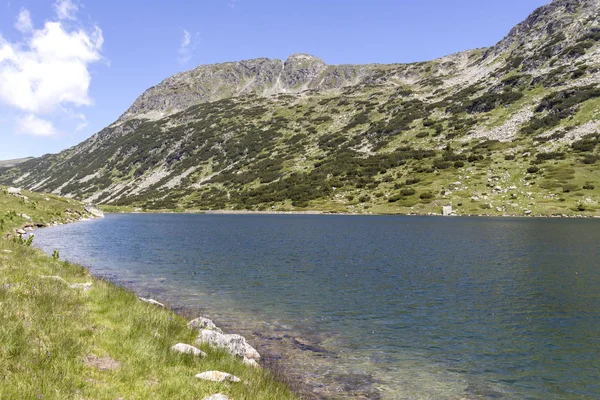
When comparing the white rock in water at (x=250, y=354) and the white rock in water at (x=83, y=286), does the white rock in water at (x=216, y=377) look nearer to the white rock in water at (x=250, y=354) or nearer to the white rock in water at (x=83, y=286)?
the white rock in water at (x=250, y=354)

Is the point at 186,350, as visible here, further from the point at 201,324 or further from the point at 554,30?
the point at 554,30

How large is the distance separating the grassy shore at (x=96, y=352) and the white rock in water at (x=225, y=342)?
1.57 feet

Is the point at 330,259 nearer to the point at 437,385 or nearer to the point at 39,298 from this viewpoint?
the point at 437,385

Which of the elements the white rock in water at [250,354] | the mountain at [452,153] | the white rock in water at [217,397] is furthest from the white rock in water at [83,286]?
the mountain at [452,153]

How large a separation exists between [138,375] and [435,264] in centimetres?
2625

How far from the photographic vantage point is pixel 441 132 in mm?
139000

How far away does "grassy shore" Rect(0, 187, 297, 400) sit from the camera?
261 inches

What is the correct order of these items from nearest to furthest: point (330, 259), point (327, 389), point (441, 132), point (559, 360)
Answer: point (327, 389) < point (559, 360) < point (330, 259) < point (441, 132)

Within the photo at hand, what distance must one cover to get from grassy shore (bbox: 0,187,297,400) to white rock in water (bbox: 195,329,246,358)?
0.48 metres

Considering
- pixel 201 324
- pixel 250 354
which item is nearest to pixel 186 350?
pixel 250 354

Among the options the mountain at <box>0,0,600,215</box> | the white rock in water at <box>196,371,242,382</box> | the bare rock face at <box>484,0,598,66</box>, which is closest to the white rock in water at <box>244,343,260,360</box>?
the white rock in water at <box>196,371,242,382</box>

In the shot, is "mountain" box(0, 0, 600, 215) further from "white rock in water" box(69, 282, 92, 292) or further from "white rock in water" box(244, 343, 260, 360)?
"white rock in water" box(69, 282, 92, 292)

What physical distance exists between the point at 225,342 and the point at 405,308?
34.2 feet

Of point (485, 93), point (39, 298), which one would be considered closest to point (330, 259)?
point (39, 298)
